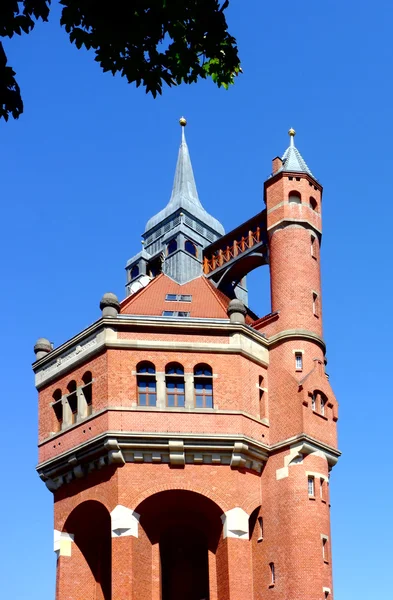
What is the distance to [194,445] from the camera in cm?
4084

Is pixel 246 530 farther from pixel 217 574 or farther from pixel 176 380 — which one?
pixel 176 380

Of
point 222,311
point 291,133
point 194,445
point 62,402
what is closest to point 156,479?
point 194,445

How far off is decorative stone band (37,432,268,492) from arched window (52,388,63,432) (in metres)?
2.51

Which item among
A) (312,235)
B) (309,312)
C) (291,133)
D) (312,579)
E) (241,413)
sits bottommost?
(312,579)

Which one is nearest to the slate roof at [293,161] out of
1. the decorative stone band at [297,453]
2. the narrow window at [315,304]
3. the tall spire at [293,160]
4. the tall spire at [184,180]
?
the tall spire at [293,160]

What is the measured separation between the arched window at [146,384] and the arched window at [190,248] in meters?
11.2

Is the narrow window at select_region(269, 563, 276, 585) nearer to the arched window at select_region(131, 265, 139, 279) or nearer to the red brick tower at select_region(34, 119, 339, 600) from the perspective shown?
the red brick tower at select_region(34, 119, 339, 600)

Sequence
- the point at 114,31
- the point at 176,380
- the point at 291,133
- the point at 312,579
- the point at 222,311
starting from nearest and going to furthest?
1. the point at 114,31
2. the point at 312,579
3. the point at 176,380
4. the point at 222,311
5. the point at 291,133

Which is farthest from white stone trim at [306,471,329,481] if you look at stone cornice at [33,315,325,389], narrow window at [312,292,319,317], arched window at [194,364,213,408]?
narrow window at [312,292,319,317]

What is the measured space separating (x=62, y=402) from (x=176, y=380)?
16.2 ft

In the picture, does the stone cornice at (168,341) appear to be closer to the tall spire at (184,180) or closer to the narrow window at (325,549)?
the narrow window at (325,549)

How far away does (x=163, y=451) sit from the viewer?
40.7 meters

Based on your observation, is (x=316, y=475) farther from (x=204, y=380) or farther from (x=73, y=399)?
(x=73, y=399)

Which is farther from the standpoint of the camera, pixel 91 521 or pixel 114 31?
pixel 91 521
